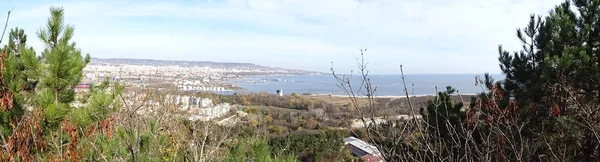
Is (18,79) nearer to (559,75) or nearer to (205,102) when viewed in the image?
(559,75)

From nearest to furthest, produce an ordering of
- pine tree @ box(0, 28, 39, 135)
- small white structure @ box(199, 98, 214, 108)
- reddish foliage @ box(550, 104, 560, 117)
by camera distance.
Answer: pine tree @ box(0, 28, 39, 135), reddish foliage @ box(550, 104, 560, 117), small white structure @ box(199, 98, 214, 108)

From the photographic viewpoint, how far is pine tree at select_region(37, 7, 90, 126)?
11.7 ft

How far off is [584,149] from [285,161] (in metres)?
3.76

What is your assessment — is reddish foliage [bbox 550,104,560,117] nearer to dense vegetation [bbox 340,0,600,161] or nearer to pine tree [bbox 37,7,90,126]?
dense vegetation [bbox 340,0,600,161]

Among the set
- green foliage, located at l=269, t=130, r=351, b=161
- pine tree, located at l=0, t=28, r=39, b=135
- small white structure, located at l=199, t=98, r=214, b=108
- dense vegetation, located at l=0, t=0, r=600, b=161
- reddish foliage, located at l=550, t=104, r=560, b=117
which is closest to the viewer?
dense vegetation, located at l=0, t=0, r=600, b=161

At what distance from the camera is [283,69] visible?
176 feet

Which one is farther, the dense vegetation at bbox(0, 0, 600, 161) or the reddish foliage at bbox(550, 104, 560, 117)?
the reddish foliage at bbox(550, 104, 560, 117)

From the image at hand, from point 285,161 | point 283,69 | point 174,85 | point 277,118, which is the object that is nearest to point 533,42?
point 285,161

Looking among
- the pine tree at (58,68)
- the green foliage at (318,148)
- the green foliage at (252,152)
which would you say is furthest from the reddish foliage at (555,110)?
the green foliage at (318,148)

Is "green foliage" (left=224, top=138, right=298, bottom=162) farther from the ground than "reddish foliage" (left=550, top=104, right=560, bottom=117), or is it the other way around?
"reddish foliage" (left=550, top=104, right=560, bottom=117)

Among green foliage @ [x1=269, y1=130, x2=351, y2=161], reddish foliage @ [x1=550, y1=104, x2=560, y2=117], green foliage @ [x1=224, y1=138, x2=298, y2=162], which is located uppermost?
reddish foliage @ [x1=550, y1=104, x2=560, y2=117]

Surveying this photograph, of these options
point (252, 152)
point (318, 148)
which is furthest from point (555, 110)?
point (318, 148)

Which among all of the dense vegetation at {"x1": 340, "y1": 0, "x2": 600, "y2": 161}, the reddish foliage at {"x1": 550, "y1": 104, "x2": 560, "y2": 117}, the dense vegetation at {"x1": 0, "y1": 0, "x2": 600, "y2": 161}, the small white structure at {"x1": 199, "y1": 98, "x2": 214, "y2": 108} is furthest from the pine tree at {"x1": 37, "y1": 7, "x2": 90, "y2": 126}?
the small white structure at {"x1": 199, "y1": 98, "x2": 214, "y2": 108}

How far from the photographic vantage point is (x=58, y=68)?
387cm
